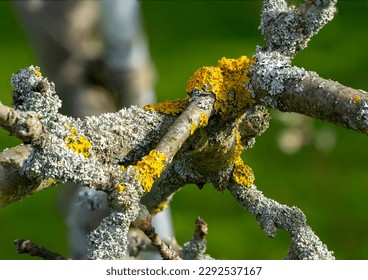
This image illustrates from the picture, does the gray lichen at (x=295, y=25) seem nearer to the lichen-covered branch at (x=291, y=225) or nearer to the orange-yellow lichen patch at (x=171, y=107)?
the orange-yellow lichen patch at (x=171, y=107)

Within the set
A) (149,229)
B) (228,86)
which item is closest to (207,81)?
(228,86)

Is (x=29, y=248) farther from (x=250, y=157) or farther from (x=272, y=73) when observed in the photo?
(x=250, y=157)

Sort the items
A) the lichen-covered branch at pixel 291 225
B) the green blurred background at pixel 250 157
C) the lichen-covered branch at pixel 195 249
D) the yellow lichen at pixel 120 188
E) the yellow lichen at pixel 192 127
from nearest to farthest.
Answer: the yellow lichen at pixel 120 188 → the yellow lichen at pixel 192 127 → the lichen-covered branch at pixel 291 225 → the lichen-covered branch at pixel 195 249 → the green blurred background at pixel 250 157

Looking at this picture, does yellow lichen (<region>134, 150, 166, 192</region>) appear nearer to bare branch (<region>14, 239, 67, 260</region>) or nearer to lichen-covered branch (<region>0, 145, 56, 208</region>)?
lichen-covered branch (<region>0, 145, 56, 208</region>)

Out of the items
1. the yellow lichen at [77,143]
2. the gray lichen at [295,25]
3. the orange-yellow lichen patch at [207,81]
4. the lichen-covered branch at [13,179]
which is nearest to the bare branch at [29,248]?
the lichen-covered branch at [13,179]

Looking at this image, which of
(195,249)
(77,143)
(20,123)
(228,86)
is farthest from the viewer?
(195,249)

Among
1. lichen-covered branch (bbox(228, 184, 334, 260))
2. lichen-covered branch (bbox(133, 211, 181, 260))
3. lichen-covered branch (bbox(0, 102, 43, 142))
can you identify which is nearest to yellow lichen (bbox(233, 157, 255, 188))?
lichen-covered branch (bbox(228, 184, 334, 260))

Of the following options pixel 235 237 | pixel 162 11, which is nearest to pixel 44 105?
pixel 235 237
